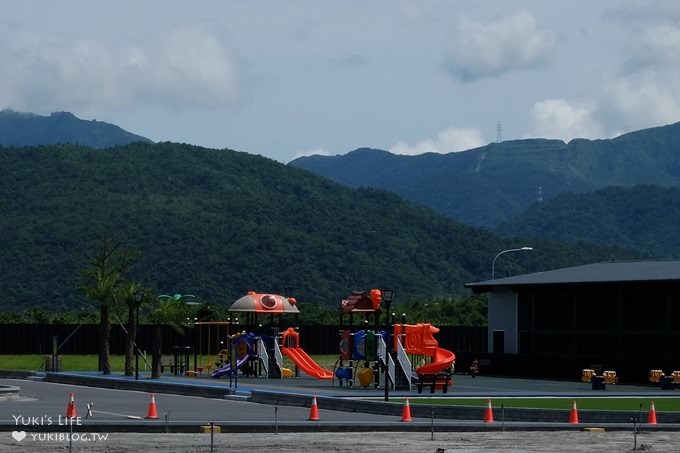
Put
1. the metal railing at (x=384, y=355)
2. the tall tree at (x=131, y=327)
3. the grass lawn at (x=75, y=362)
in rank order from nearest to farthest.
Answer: the metal railing at (x=384, y=355), the tall tree at (x=131, y=327), the grass lawn at (x=75, y=362)

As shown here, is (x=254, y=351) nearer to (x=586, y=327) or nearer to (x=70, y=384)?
(x=70, y=384)

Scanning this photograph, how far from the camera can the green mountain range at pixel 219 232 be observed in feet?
479

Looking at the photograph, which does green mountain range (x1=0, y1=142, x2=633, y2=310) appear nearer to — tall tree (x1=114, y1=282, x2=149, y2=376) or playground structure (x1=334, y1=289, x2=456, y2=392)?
tall tree (x1=114, y1=282, x2=149, y2=376)

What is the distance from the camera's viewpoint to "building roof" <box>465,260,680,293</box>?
61.2 meters

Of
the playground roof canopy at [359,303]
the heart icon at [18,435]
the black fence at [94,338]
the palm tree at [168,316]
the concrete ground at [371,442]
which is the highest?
the playground roof canopy at [359,303]

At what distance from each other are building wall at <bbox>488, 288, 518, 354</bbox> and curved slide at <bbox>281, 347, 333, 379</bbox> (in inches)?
503

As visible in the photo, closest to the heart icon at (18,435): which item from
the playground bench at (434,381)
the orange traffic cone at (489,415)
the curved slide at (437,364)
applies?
the orange traffic cone at (489,415)

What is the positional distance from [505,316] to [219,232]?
86754 mm

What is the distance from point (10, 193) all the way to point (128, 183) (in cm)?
1436

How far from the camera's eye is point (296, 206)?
577 ft

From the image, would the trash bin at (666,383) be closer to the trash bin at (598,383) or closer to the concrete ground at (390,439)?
the trash bin at (598,383)

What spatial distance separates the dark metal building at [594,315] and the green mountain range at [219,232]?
152ft

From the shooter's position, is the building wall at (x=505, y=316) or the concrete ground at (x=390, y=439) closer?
the concrete ground at (x=390, y=439)

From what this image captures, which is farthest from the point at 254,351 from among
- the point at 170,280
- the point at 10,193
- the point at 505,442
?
the point at 10,193
